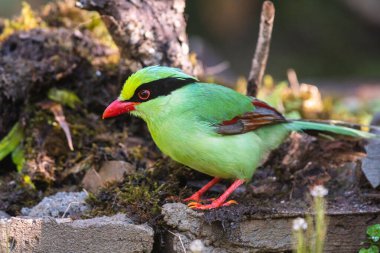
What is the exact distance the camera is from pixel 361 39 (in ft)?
48.0

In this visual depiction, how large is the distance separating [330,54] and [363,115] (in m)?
7.15

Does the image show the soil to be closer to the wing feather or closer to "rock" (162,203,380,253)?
"rock" (162,203,380,253)

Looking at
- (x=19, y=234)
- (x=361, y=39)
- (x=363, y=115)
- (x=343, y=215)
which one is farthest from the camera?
(x=361, y=39)

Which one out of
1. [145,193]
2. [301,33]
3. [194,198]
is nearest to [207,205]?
[194,198]

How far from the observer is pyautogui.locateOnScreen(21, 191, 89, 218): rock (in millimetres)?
4840

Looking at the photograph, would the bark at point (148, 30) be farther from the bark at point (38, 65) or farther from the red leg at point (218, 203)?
the red leg at point (218, 203)

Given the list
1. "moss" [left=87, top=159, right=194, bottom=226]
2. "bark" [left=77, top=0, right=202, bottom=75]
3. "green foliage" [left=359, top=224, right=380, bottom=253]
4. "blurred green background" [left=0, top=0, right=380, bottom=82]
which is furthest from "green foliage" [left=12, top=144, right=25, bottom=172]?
"blurred green background" [left=0, top=0, right=380, bottom=82]

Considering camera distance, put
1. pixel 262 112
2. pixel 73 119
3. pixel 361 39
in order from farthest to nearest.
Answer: pixel 361 39 < pixel 73 119 < pixel 262 112

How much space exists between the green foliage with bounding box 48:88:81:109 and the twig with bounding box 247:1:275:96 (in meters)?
1.56

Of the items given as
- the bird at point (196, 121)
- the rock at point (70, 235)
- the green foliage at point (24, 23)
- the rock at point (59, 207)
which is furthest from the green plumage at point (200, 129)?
the green foliage at point (24, 23)

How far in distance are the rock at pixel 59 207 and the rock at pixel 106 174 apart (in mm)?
257

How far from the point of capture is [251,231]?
4535mm

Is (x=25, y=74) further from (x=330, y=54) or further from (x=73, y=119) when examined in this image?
(x=330, y=54)


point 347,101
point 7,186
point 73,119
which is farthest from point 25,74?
point 347,101
